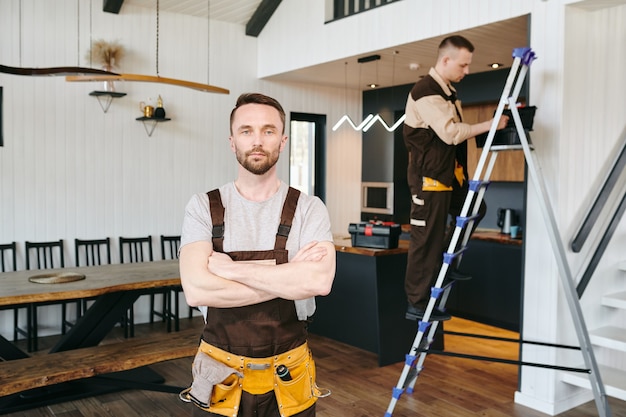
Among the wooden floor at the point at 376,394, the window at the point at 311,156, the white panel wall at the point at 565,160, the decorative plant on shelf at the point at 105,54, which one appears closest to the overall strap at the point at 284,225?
the wooden floor at the point at 376,394

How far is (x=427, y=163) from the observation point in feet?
12.7

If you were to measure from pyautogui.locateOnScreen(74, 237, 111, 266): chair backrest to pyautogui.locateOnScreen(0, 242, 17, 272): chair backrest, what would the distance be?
22.2 inches

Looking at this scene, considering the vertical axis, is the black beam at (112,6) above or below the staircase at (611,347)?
above

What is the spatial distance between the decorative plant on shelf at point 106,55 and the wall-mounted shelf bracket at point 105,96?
0.07 metres

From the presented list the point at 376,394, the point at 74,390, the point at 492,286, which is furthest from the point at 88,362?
the point at 492,286

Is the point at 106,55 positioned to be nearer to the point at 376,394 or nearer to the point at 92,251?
the point at 92,251

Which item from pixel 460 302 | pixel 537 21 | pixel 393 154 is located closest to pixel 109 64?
pixel 393 154

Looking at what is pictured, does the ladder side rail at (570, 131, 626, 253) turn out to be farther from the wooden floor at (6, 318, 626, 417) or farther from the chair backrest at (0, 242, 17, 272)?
the chair backrest at (0, 242, 17, 272)

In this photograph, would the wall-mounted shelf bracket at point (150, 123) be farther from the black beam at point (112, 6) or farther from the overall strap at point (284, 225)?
the overall strap at point (284, 225)

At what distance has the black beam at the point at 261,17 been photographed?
6.87 metres

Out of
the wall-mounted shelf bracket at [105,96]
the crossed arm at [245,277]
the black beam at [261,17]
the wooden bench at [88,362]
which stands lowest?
the wooden bench at [88,362]

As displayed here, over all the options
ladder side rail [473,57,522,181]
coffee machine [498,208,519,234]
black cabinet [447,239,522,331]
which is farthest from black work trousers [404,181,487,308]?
coffee machine [498,208,519,234]

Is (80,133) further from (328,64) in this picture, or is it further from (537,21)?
(537,21)

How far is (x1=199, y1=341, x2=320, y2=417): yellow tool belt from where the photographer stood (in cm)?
188
